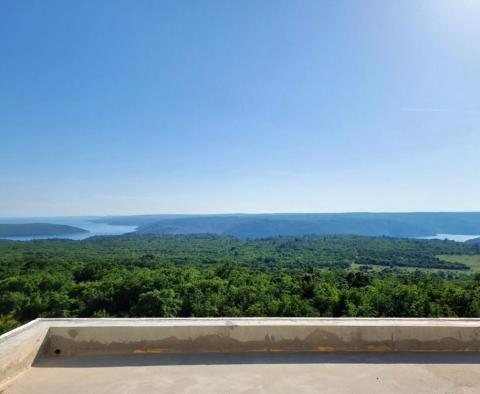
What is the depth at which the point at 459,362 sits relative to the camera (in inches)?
96.3

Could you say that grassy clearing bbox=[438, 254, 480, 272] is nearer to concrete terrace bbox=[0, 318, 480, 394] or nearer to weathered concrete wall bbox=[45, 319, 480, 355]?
weathered concrete wall bbox=[45, 319, 480, 355]

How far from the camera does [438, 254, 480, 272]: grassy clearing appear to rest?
201 feet

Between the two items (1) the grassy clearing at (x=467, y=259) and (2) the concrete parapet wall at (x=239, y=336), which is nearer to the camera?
(2) the concrete parapet wall at (x=239, y=336)

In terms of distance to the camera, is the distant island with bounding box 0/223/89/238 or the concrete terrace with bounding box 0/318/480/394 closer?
the concrete terrace with bounding box 0/318/480/394

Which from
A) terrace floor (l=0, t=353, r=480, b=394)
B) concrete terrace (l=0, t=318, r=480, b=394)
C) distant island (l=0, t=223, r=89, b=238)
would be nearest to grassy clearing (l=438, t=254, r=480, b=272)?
concrete terrace (l=0, t=318, r=480, b=394)

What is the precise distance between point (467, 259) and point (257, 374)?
81.9 m

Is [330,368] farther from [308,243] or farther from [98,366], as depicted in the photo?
[308,243]

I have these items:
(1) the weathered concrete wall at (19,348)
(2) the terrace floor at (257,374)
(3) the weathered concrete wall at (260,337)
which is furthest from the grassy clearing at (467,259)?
(1) the weathered concrete wall at (19,348)

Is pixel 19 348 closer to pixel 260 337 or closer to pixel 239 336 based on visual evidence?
pixel 239 336

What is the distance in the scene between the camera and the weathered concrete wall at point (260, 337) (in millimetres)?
2498

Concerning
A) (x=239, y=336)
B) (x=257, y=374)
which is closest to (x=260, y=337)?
(x=239, y=336)

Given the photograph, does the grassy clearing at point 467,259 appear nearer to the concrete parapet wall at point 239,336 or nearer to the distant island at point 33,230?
the concrete parapet wall at point 239,336

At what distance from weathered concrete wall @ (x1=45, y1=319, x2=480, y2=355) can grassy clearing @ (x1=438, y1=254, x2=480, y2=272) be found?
223 ft

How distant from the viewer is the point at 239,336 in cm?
254
